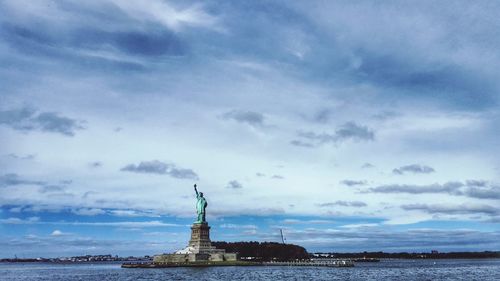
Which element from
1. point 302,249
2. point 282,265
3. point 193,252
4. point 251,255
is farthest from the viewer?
point 302,249

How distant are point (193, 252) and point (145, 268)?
946cm

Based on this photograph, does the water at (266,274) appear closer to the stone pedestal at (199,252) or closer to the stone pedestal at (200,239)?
the stone pedestal at (199,252)

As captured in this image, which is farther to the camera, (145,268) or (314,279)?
(145,268)

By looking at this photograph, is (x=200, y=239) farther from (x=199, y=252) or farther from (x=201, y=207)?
(x=201, y=207)

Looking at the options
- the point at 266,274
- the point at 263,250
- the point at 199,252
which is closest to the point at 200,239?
the point at 199,252

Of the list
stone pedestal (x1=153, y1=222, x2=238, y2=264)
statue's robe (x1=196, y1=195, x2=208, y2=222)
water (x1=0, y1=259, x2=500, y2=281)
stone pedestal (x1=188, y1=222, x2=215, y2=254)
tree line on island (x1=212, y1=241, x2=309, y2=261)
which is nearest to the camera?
water (x1=0, y1=259, x2=500, y2=281)

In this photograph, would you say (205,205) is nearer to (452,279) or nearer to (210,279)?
(210,279)

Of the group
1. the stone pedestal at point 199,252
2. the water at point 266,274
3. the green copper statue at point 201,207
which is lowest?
the water at point 266,274

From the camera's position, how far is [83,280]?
6844cm

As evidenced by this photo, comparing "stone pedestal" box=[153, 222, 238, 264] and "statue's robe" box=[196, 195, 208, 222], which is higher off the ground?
"statue's robe" box=[196, 195, 208, 222]

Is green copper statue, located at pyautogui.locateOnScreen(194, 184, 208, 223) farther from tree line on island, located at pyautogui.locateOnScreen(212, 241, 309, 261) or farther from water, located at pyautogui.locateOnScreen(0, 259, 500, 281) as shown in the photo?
tree line on island, located at pyautogui.locateOnScreen(212, 241, 309, 261)

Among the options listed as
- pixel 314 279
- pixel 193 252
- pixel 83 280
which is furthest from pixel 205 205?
pixel 314 279

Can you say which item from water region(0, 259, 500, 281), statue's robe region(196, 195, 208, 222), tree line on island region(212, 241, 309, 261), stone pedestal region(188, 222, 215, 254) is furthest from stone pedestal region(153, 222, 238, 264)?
tree line on island region(212, 241, 309, 261)

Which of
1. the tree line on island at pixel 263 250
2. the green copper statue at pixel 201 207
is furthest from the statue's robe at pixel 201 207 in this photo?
the tree line on island at pixel 263 250
